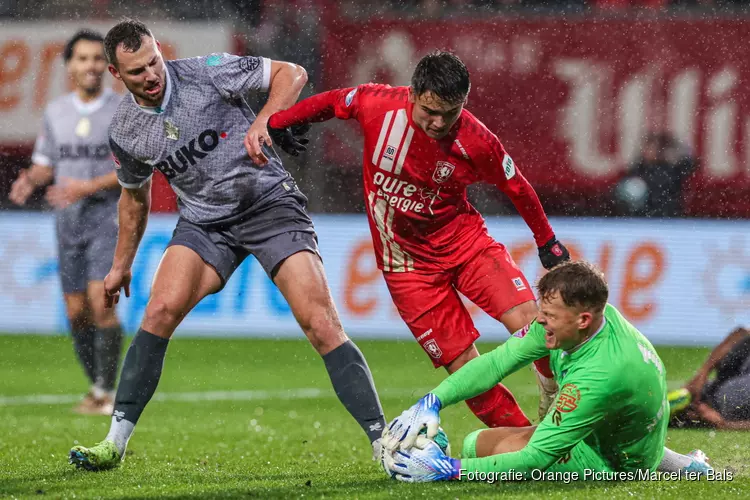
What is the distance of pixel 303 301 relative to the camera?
204 inches

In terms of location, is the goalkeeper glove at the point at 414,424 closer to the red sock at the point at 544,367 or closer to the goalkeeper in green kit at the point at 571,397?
the goalkeeper in green kit at the point at 571,397

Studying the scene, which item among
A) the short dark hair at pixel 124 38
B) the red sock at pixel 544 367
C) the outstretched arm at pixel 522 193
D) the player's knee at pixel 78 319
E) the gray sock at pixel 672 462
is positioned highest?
the short dark hair at pixel 124 38

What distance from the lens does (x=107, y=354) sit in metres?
7.88

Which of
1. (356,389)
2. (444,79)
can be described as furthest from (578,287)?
(356,389)

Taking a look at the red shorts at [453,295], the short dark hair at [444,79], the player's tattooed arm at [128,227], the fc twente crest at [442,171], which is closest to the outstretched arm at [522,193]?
the fc twente crest at [442,171]

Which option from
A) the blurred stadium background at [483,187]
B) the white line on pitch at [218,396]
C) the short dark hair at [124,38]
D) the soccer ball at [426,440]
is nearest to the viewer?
the soccer ball at [426,440]

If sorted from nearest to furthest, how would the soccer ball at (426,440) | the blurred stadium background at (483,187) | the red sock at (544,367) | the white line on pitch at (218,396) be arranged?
the soccer ball at (426,440) < the red sock at (544,367) < the white line on pitch at (218,396) < the blurred stadium background at (483,187)

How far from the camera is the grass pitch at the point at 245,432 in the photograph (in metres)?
4.56

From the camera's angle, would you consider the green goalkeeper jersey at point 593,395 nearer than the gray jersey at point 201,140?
Yes

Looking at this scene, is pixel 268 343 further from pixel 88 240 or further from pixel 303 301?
pixel 303 301

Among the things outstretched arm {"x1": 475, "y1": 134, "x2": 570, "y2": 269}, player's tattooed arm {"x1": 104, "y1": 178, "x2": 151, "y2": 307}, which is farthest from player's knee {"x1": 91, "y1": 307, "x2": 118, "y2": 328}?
outstretched arm {"x1": 475, "y1": 134, "x2": 570, "y2": 269}

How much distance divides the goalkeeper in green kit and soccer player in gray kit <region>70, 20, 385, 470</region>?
0.62 m

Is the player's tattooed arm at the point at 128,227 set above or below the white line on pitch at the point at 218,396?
above

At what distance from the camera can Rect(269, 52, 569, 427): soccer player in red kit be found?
5.32 metres
